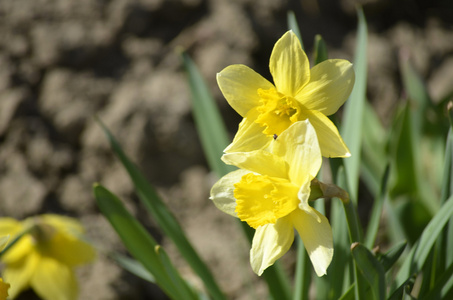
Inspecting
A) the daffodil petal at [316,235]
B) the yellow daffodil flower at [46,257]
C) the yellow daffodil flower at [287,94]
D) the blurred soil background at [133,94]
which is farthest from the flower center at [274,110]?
the blurred soil background at [133,94]

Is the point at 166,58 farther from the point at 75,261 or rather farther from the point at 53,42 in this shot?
the point at 75,261

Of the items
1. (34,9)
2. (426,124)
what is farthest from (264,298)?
(34,9)

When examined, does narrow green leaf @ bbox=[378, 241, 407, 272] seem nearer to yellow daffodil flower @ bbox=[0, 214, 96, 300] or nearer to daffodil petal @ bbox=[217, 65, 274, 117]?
daffodil petal @ bbox=[217, 65, 274, 117]

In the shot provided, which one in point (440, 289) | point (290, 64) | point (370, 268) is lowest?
point (440, 289)

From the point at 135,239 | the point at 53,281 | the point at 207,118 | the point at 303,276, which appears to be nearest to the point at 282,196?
the point at 303,276

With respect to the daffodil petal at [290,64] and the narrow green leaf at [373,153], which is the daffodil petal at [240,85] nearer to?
the daffodil petal at [290,64]

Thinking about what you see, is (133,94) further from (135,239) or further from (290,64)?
(290,64)
